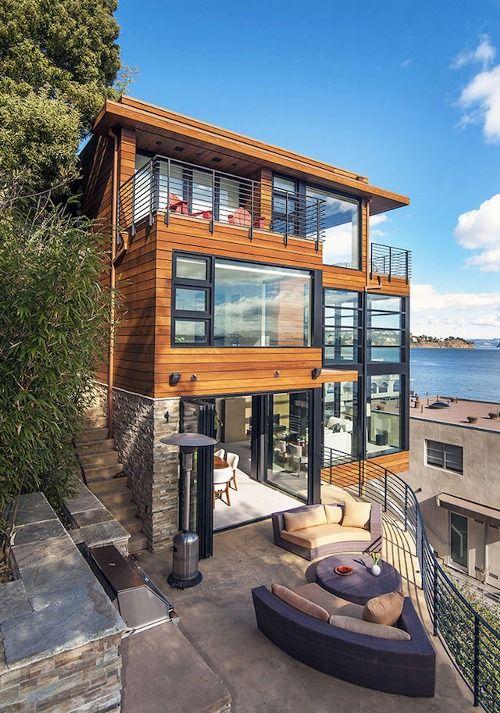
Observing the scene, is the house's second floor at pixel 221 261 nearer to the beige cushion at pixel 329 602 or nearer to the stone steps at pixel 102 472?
the stone steps at pixel 102 472

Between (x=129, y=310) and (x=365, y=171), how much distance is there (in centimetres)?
987

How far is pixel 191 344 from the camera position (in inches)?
293

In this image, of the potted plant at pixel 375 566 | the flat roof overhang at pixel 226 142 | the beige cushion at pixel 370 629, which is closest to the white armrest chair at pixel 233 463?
the potted plant at pixel 375 566

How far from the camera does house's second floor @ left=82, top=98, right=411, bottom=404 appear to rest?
733cm

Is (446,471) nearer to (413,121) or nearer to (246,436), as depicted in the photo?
(246,436)

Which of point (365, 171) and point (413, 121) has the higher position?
point (413, 121)

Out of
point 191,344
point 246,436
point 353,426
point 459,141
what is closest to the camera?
point 191,344

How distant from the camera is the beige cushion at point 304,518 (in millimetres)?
7457

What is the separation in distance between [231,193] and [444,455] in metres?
15.2

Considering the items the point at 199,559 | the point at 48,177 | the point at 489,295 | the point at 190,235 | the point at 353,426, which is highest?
the point at 489,295

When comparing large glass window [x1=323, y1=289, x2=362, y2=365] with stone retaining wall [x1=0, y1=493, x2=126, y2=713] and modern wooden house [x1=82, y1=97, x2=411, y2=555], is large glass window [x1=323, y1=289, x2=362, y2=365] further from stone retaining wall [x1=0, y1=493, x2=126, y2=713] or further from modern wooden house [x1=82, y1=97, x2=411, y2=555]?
stone retaining wall [x1=0, y1=493, x2=126, y2=713]

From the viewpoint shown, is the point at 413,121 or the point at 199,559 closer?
the point at 199,559

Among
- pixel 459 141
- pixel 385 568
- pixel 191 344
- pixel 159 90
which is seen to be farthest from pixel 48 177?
pixel 459 141

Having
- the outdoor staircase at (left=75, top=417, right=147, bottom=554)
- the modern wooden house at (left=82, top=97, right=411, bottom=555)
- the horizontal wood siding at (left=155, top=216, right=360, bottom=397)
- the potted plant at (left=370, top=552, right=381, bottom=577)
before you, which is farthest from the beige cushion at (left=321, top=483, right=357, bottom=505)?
the outdoor staircase at (left=75, top=417, right=147, bottom=554)
